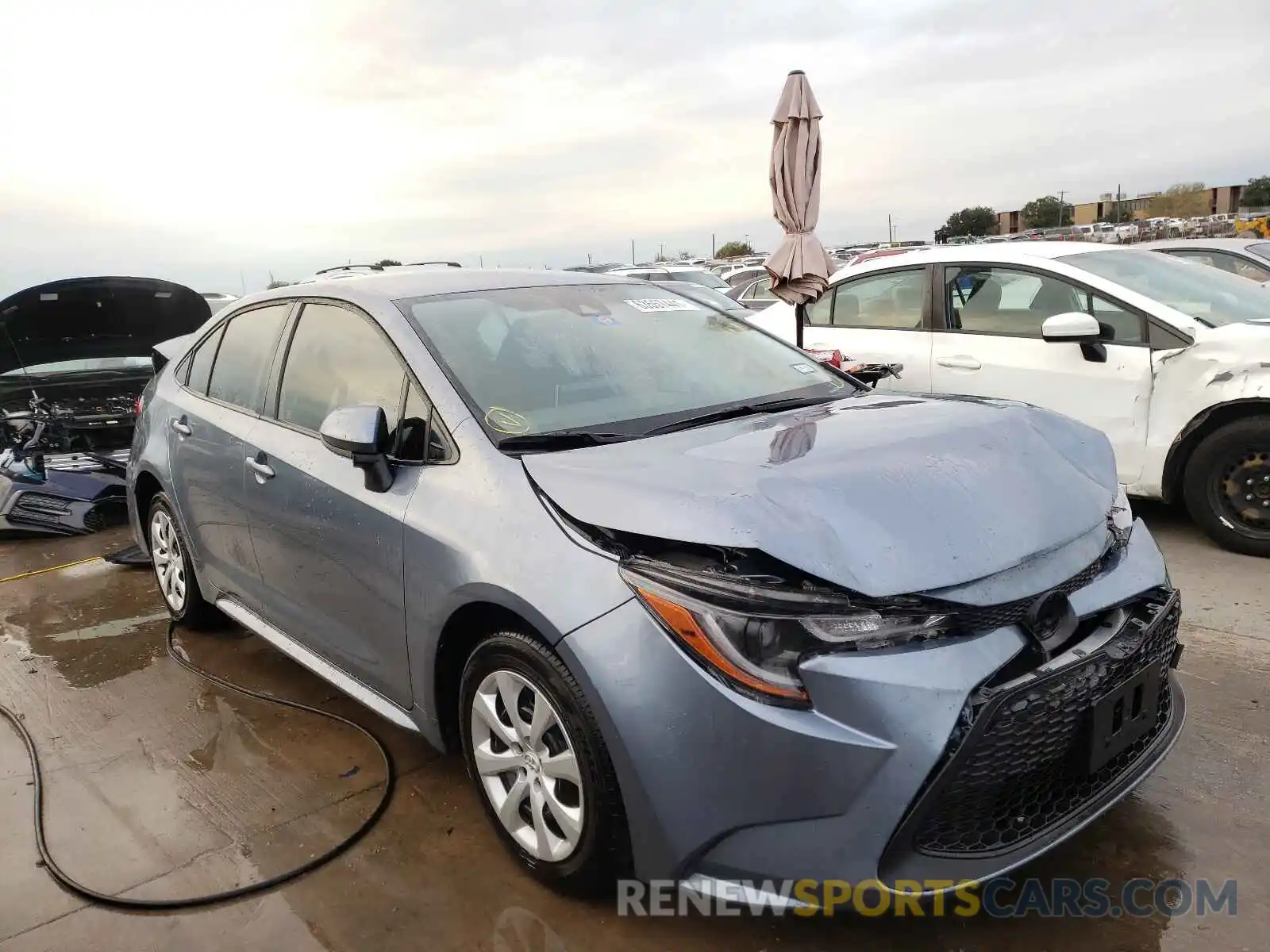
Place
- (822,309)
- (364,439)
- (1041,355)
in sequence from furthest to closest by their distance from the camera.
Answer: (822,309) → (1041,355) → (364,439)

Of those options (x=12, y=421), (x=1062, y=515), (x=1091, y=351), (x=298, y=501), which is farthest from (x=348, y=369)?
(x=12, y=421)

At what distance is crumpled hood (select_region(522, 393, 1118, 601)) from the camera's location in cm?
193

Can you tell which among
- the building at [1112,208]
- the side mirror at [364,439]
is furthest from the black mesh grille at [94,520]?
the building at [1112,208]

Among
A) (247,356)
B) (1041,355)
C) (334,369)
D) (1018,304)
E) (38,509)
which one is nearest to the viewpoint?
Answer: (334,369)

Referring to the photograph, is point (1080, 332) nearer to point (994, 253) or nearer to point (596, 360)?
point (994, 253)

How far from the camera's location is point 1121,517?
8.09 ft

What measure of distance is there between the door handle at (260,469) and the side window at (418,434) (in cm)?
76

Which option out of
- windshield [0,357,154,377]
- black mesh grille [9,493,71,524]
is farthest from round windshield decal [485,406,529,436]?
black mesh grille [9,493,71,524]

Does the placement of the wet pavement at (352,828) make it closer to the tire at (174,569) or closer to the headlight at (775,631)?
the tire at (174,569)

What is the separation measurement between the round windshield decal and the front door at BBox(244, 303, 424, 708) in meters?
0.26

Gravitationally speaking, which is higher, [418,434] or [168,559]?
[418,434]

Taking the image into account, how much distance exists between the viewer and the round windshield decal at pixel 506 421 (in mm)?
2580

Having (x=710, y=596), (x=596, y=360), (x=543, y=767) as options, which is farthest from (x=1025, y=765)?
(x=596, y=360)

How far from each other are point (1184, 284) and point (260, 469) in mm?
5058
